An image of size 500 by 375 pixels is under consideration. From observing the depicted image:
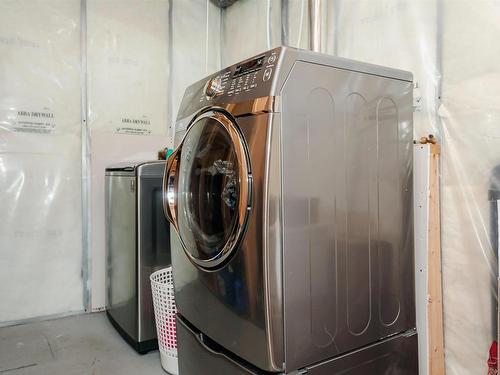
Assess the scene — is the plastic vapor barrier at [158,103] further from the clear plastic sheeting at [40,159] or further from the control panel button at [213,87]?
the control panel button at [213,87]

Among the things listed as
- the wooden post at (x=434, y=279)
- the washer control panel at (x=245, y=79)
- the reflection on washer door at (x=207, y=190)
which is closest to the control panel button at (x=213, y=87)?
the washer control panel at (x=245, y=79)

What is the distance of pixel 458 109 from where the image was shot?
160 cm

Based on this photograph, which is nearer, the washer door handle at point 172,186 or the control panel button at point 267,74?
the control panel button at point 267,74

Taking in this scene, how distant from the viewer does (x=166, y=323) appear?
2088 mm

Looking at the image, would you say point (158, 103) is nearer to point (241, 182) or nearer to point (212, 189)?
point (212, 189)

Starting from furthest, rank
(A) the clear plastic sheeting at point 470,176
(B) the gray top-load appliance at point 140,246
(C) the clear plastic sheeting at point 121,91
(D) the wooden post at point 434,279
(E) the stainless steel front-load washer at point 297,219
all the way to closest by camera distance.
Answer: (C) the clear plastic sheeting at point 121,91 → (B) the gray top-load appliance at point 140,246 → (D) the wooden post at point 434,279 → (A) the clear plastic sheeting at point 470,176 → (E) the stainless steel front-load washer at point 297,219

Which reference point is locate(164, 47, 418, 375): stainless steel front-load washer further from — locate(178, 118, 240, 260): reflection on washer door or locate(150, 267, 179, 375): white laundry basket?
locate(150, 267, 179, 375): white laundry basket

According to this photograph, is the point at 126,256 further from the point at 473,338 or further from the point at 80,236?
the point at 473,338

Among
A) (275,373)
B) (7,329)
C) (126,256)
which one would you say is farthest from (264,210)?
(7,329)

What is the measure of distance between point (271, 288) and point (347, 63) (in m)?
0.78

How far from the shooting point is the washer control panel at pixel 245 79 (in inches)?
44.2

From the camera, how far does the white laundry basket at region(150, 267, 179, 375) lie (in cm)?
206

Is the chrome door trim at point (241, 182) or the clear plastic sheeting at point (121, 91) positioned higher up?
the clear plastic sheeting at point (121, 91)

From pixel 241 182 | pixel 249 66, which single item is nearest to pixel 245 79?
pixel 249 66
